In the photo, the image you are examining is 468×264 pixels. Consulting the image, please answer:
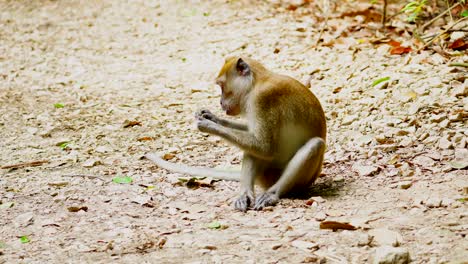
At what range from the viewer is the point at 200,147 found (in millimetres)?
7531

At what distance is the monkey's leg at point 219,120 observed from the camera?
5.80m

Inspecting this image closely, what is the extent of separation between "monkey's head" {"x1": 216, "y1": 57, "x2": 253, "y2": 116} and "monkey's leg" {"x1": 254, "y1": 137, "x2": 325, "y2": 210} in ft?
2.24

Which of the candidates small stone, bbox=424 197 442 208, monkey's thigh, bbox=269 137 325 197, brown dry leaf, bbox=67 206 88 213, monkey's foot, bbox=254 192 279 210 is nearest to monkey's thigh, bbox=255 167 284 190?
monkey's thigh, bbox=269 137 325 197

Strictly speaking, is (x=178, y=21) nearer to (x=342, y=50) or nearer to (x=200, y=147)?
(x=342, y=50)

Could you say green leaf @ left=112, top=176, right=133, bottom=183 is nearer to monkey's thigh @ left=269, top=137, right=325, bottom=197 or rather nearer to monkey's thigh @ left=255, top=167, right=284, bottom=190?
monkey's thigh @ left=255, top=167, right=284, bottom=190

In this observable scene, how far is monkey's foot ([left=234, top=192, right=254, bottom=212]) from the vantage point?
5.50 metres

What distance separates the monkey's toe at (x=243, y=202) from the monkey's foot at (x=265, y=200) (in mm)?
76

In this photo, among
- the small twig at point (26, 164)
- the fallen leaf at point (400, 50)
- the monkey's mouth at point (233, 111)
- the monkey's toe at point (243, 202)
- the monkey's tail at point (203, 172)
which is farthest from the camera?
the fallen leaf at point (400, 50)

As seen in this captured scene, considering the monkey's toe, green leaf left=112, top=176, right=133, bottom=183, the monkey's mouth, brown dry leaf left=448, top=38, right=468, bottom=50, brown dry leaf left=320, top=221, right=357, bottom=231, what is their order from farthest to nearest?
1. brown dry leaf left=448, top=38, right=468, bottom=50
2. green leaf left=112, top=176, right=133, bottom=183
3. the monkey's mouth
4. the monkey's toe
5. brown dry leaf left=320, top=221, right=357, bottom=231

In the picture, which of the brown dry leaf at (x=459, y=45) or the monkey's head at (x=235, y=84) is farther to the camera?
the brown dry leaf at (x=459, y=45)

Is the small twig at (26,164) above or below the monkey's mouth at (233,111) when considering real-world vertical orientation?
below

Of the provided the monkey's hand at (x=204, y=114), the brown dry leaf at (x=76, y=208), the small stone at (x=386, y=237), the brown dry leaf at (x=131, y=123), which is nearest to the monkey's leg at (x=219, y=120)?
the monkey's hand at (x=204, y=114)

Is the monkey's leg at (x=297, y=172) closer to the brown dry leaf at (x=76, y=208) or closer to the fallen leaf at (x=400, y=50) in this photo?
the brown dry leaf at (x=76, y=208)

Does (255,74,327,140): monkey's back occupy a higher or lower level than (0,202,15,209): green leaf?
higher
